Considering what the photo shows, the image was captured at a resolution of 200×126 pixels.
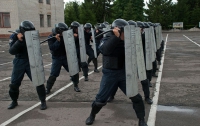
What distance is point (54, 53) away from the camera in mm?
6496

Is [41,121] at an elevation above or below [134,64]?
below

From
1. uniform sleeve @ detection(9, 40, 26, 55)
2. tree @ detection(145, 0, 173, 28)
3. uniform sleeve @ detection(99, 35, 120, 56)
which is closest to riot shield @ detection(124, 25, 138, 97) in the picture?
uniform sleeve @ detection(99, 35, 120, 56)

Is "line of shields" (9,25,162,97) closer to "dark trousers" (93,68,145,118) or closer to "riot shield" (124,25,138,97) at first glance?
"riot shield" (124,25,138,97)

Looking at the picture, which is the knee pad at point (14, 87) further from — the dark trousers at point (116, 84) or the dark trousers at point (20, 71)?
the dark trousers at point (116, 84)

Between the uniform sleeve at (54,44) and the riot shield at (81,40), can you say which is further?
the riot shield at (81,40)

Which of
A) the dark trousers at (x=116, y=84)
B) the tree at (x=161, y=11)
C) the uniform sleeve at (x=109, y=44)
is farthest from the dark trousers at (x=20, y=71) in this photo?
the tree at (x=161, y=11)

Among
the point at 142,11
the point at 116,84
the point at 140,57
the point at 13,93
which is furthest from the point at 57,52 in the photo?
the point at 142,11

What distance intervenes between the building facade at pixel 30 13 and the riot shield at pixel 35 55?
2841 cm

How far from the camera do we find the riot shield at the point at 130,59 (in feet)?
12.1

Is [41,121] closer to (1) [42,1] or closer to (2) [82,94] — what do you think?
(2) [82,94]

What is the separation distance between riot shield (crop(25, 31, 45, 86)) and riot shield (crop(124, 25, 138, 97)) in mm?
2022

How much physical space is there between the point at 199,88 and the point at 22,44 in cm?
475

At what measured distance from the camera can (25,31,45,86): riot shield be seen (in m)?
4.87

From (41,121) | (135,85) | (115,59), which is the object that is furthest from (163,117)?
(41,121)
